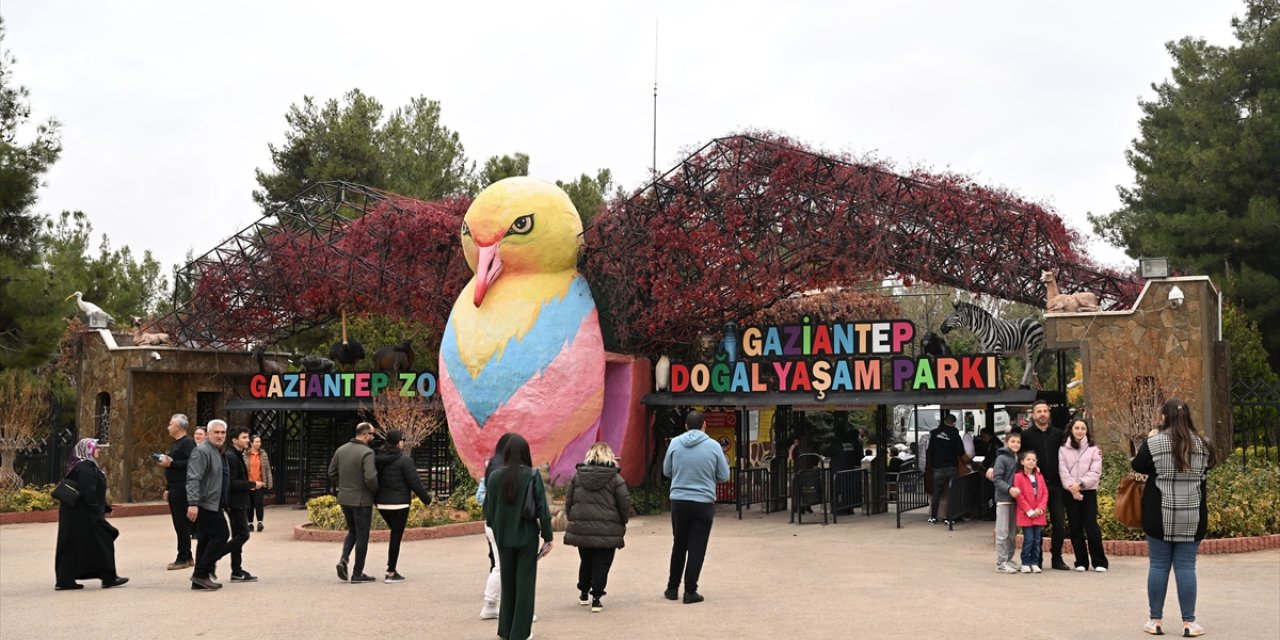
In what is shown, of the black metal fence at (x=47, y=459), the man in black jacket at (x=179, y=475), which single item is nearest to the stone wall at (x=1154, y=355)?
the man in black jacket at (x=179, y=475)

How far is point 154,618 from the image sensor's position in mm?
10258

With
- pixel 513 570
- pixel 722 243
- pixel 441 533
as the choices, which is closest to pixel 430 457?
pixel 441 533

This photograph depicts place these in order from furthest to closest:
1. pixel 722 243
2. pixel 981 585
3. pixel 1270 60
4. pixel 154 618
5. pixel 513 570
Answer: pixel 1270 60 < pixel 722 243 < pixel 981 585 < pixel 154 618 < pixel 513 570

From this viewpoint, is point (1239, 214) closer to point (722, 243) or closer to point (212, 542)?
→ point (722, 243)

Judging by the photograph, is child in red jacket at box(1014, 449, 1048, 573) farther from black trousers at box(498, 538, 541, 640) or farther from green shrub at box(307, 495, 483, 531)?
green shrub at box(307, 495, 483, 531)

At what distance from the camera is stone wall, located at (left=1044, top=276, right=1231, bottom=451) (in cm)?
1681

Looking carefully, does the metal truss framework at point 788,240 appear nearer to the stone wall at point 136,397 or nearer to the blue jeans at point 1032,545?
the blue jeans at point 1032,545

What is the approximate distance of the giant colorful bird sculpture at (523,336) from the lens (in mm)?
19016

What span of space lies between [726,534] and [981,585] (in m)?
5.93

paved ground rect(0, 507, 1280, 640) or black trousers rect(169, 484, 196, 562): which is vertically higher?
black trousers rect(169, 484, 196, 562)

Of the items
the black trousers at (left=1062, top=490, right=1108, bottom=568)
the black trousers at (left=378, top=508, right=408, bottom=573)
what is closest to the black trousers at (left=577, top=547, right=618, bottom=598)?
the black trousers at (left=378, top=508, right=408, bottom=573)

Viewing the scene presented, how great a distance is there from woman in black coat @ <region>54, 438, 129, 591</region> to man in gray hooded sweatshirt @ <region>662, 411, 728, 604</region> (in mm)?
5754

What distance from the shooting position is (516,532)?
8.47 metres

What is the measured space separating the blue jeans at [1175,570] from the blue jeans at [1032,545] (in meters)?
3.60
